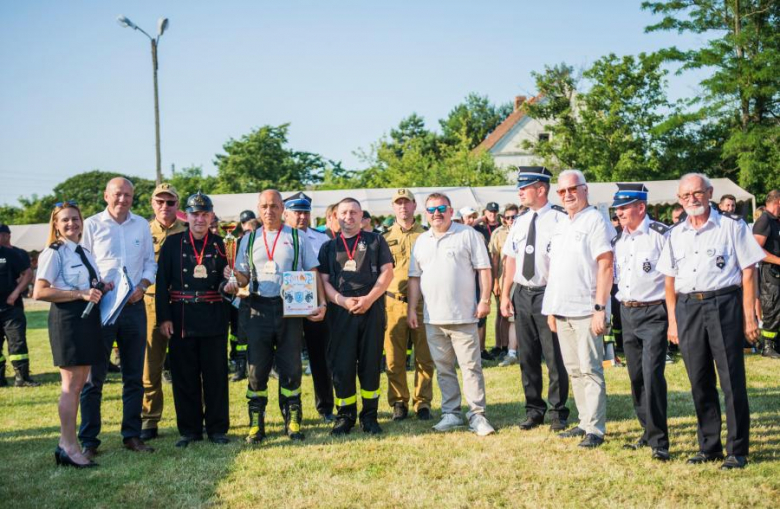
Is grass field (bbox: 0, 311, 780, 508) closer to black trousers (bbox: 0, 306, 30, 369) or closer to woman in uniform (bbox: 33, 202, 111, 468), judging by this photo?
woman in uniform (bbox: 33, 202, 111, 468)

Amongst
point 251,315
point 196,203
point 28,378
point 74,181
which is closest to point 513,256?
point 251,315

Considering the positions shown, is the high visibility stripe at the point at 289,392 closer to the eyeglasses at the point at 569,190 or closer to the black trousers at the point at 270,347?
the black trousers at the point at 270,347

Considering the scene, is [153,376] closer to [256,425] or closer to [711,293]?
[256,425]

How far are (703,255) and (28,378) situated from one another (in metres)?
9.50

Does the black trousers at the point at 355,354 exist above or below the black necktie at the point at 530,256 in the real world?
below

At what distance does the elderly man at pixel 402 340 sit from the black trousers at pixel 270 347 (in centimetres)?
127

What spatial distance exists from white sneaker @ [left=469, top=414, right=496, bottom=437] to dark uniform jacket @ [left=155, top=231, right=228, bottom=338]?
2.55 meters

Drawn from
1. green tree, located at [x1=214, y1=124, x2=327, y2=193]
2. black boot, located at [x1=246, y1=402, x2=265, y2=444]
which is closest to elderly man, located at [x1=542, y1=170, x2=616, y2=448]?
black boot, located at [x1=246, y1=402, x2=265, y2=444]

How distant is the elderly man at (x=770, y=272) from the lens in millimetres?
10359

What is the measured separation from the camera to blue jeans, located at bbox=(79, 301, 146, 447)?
21.0 feet

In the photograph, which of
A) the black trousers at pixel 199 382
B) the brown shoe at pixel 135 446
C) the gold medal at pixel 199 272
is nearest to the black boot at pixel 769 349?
the black trousers at pixel 199 382

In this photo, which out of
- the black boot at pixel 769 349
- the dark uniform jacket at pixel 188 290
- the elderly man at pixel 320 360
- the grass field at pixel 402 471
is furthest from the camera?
the black boot at pixel 769 349

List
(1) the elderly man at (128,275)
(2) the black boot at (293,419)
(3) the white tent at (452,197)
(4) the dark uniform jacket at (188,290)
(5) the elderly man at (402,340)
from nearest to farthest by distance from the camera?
(1) the elderly man at (128,275), (4) the dark uniform jacket at (188,290), (2) the black boot at (293,419), (5) the elderly man at (402,340), (3) the white tent at (452,197)

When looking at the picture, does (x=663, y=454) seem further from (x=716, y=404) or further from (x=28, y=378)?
(x=28, y=378)
